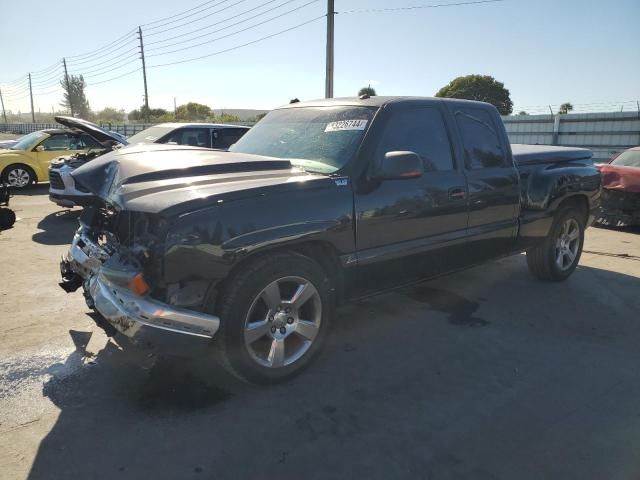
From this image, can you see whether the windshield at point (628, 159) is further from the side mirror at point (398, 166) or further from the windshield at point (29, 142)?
the windshield at point (29, 142)

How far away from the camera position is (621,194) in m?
8.41

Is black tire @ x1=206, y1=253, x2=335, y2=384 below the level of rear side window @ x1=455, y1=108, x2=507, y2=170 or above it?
below

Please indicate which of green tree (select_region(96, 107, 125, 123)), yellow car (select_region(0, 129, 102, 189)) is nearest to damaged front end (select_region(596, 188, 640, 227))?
yellow car (select_region(0, 129, 102, 189))

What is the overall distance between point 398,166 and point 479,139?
1.53m

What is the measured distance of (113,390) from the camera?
122 inches

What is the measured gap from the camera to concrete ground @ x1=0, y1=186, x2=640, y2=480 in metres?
2.46

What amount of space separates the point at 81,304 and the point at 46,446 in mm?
2218

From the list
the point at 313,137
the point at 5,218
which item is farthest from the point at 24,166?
the point at 313,137

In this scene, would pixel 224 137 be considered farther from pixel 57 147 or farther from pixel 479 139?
pixel 479 139

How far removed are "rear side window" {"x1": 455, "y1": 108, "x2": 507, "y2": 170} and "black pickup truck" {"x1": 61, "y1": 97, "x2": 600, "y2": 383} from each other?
2 cm

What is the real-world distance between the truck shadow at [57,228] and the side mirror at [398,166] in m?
5.43

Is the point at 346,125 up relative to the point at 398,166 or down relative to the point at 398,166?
up

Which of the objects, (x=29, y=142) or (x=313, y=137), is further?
(x=29, y=142)

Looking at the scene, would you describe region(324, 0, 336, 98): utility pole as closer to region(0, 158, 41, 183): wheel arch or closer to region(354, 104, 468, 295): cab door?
region(0, 158, 41, 183): wheel arch
